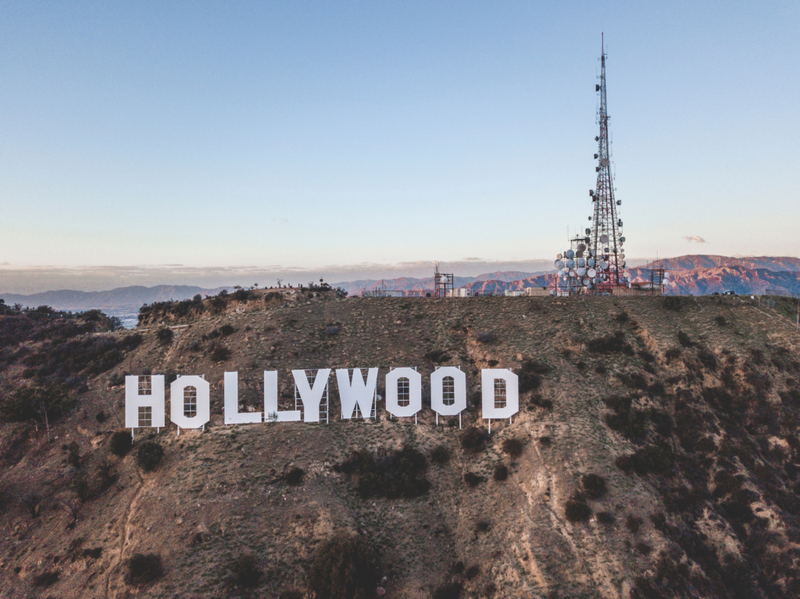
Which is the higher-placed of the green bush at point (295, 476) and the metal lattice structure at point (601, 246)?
the metal lattice structure at point (601, 246)

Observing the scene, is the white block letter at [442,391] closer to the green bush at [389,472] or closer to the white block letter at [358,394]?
the green bush at [389,472]

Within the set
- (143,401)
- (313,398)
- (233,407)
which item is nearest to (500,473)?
(313,398)

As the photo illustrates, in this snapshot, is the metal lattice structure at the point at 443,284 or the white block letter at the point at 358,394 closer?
the white block letter at the point at 358,394

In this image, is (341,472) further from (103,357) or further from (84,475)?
(103,357)

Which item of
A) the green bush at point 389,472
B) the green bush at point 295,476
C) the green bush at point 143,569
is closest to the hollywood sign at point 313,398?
the green bush at point 389,472

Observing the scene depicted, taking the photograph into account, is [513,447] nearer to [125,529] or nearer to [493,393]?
[493,393]

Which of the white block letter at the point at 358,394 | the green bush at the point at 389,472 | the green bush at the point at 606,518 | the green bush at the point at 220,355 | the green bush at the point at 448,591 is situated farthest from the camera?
the green bush at the point at 220,355

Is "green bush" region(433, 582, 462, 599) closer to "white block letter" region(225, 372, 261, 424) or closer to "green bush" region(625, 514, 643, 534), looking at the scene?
"green bush" region(625, 514, 643, 534)
